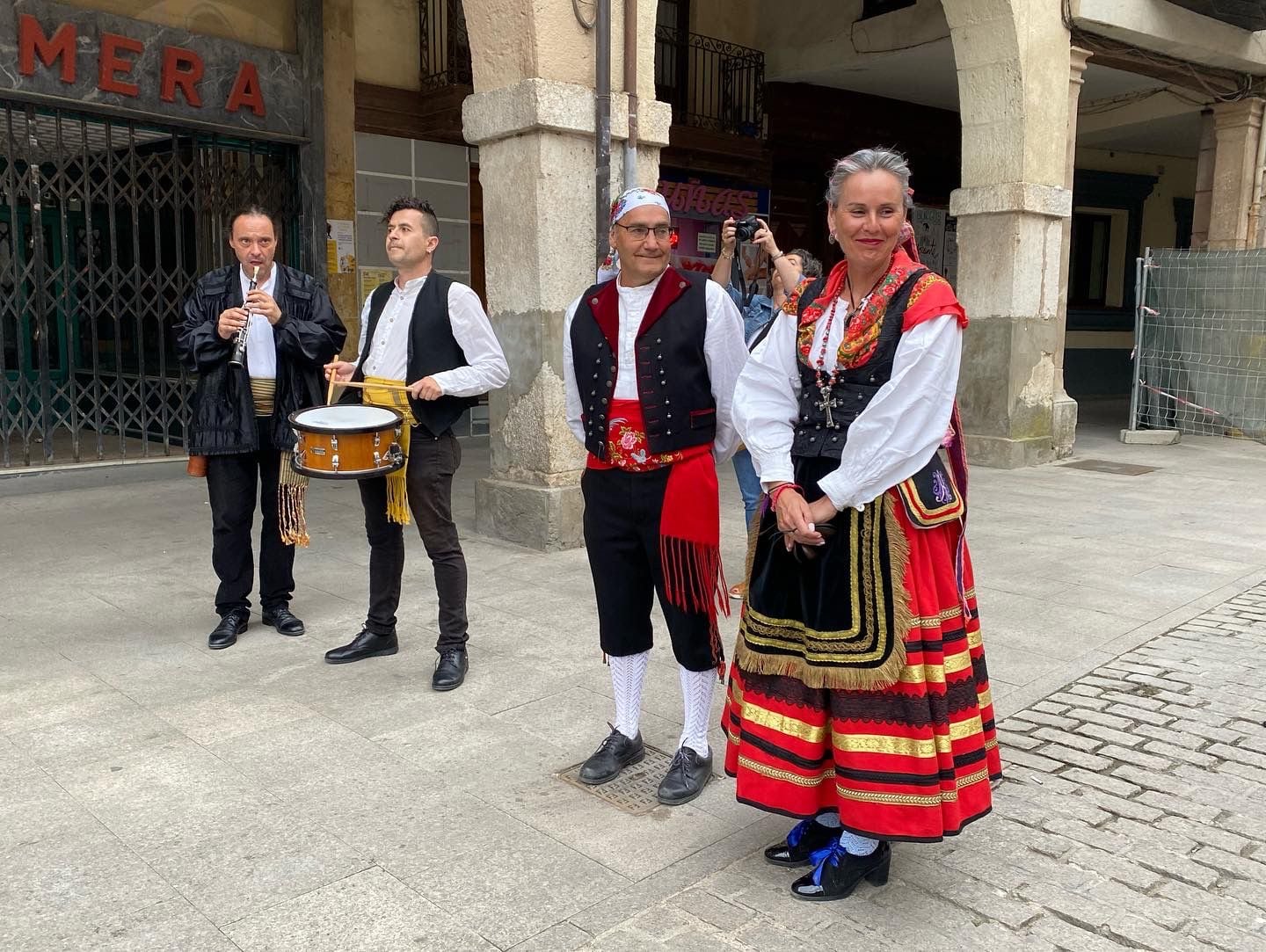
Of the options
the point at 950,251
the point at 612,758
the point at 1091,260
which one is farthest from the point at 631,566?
the point at 1091,260

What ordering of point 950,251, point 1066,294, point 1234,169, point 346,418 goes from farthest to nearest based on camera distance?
1. point 950,251
2. point 1234,169
3. point 1066,294
4. point 346,418

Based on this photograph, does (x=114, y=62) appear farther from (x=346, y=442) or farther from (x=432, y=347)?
(x=346, y=442)

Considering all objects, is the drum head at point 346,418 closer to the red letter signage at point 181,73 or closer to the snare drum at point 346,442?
the snare drum at point 346,442

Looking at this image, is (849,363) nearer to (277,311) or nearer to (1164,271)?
(277,311)

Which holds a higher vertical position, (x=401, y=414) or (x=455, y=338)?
(x=455, y=338)

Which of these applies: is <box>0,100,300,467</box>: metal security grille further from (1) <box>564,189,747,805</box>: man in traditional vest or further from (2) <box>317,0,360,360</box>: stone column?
(1) <box>564,189,747,805</box>: man in traditional vest

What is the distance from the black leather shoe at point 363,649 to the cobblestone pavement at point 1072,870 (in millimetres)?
2082

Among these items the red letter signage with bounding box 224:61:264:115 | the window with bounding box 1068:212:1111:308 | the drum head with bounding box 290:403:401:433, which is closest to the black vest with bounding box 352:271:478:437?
the drum head with bounding box 290:403:401:433

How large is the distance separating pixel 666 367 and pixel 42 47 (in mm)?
7006

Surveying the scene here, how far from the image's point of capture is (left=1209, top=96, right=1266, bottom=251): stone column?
476 inches

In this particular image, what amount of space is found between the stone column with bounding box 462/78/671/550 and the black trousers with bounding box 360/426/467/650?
1.95m

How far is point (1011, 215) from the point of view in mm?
9445

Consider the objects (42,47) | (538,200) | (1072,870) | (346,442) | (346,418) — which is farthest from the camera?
(42,47)

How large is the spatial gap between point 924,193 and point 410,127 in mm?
7945
